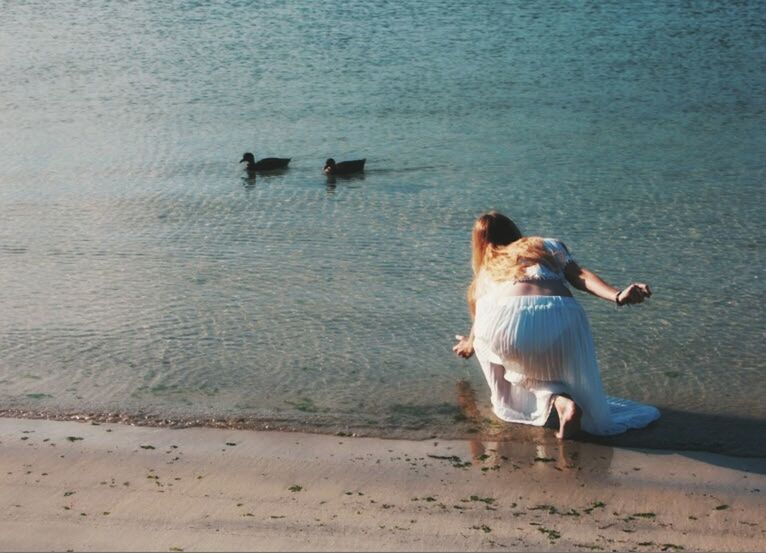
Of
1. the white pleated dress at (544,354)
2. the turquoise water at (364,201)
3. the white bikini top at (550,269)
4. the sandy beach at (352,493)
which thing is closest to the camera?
the sandy beach at (352,493)

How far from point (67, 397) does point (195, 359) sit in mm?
953

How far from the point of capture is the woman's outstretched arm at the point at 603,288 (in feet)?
18.1

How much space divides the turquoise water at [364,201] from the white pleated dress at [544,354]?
0.29 metres

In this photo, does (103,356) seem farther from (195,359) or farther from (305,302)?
(305,302)

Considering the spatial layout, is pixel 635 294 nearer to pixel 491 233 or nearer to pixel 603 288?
pixel 603 288

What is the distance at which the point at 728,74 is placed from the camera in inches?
707

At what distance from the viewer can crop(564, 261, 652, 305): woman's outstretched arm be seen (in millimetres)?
5508

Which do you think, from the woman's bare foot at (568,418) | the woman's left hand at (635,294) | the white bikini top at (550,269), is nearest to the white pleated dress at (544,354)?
the white bikini top at (550,269)

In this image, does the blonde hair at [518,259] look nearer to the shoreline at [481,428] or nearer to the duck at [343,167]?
the shoreline at [481,428]

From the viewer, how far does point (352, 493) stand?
5.23m

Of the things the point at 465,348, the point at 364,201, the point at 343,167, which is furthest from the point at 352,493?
the point at 343,167

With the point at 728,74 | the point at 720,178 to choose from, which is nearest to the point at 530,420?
the point at 720,178

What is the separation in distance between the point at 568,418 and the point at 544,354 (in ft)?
Result: 1.11

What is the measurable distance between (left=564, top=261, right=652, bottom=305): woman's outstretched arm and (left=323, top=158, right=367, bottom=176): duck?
693 cm
